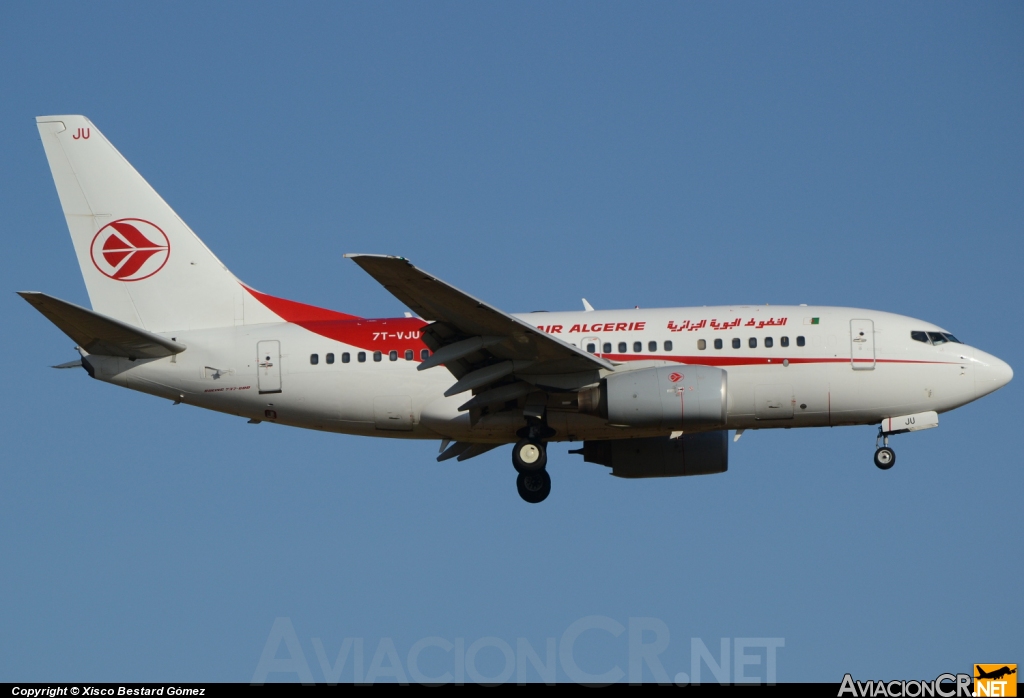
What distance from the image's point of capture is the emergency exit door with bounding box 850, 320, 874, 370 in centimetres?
3338

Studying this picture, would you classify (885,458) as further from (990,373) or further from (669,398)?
(669,398)

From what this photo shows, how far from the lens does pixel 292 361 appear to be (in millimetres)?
33969

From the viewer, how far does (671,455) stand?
3588 cm

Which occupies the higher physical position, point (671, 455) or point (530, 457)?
point (671, 455)

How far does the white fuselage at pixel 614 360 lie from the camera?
3322 centimetres

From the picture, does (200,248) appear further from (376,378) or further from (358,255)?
(358,255)

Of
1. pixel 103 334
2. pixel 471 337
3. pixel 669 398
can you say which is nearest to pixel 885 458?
pixel 669 398

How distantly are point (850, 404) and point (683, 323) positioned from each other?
15.1ft

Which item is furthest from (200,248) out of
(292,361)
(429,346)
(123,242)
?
(429,346)

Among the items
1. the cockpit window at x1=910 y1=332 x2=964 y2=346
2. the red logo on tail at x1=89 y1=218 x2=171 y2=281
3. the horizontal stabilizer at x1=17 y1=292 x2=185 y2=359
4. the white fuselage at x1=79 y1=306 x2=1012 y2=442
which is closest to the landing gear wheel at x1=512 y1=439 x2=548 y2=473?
the white fuselage at x1=79 y1=306 x2=1012 y2=442

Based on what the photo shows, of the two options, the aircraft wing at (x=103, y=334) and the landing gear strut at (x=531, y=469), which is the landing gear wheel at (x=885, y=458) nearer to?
the landing gear strut at (x=531, y=469)

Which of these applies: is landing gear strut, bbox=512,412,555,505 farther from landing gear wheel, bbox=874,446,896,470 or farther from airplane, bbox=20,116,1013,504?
landing gear wheel, bbox=874,446,896,470

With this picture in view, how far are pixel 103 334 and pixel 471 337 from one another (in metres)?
9.23

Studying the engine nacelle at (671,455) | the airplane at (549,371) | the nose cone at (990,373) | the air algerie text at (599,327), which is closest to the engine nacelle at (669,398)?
the airplane at (549,371)
